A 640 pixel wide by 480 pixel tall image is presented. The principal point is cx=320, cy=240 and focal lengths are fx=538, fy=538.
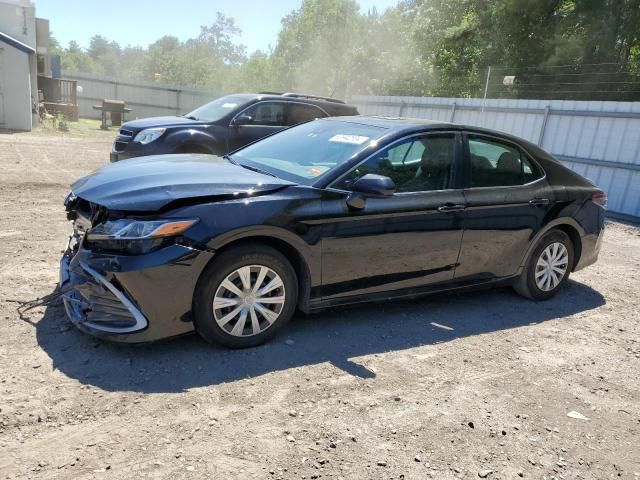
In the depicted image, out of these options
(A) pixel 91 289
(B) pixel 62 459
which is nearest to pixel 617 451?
(B) pixel 62 459

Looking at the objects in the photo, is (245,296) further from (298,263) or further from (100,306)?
(100,306)

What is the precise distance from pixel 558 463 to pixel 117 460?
7.39 ft

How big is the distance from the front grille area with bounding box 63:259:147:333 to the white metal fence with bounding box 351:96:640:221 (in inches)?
393

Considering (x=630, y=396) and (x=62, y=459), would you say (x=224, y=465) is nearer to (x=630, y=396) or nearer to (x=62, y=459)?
(x=62, y=459)

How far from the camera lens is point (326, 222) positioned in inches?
151

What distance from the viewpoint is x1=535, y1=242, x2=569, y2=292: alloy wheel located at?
5.21 meters

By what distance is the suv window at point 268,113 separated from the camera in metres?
8.95

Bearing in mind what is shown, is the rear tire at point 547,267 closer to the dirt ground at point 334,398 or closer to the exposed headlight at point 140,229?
the dirt ground at point 334,398

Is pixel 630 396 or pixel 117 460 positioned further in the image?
pixel 630 396

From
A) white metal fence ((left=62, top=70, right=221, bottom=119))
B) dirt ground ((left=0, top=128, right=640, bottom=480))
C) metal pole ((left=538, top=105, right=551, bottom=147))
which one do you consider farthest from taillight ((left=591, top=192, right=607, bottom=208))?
white metal fence ((left=62, top=70, right=221, bottom=119))

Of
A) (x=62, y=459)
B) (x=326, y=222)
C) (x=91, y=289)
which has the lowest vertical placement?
(x=62, y=459)

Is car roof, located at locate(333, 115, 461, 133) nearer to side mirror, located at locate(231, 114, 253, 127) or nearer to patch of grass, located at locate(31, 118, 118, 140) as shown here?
side mirror, located at locate(231, 114, 253, 127)

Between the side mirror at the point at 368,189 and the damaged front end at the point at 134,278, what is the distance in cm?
115

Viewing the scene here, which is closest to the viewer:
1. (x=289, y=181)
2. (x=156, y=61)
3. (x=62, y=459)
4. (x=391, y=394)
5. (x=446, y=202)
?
(x=62, y=459)
